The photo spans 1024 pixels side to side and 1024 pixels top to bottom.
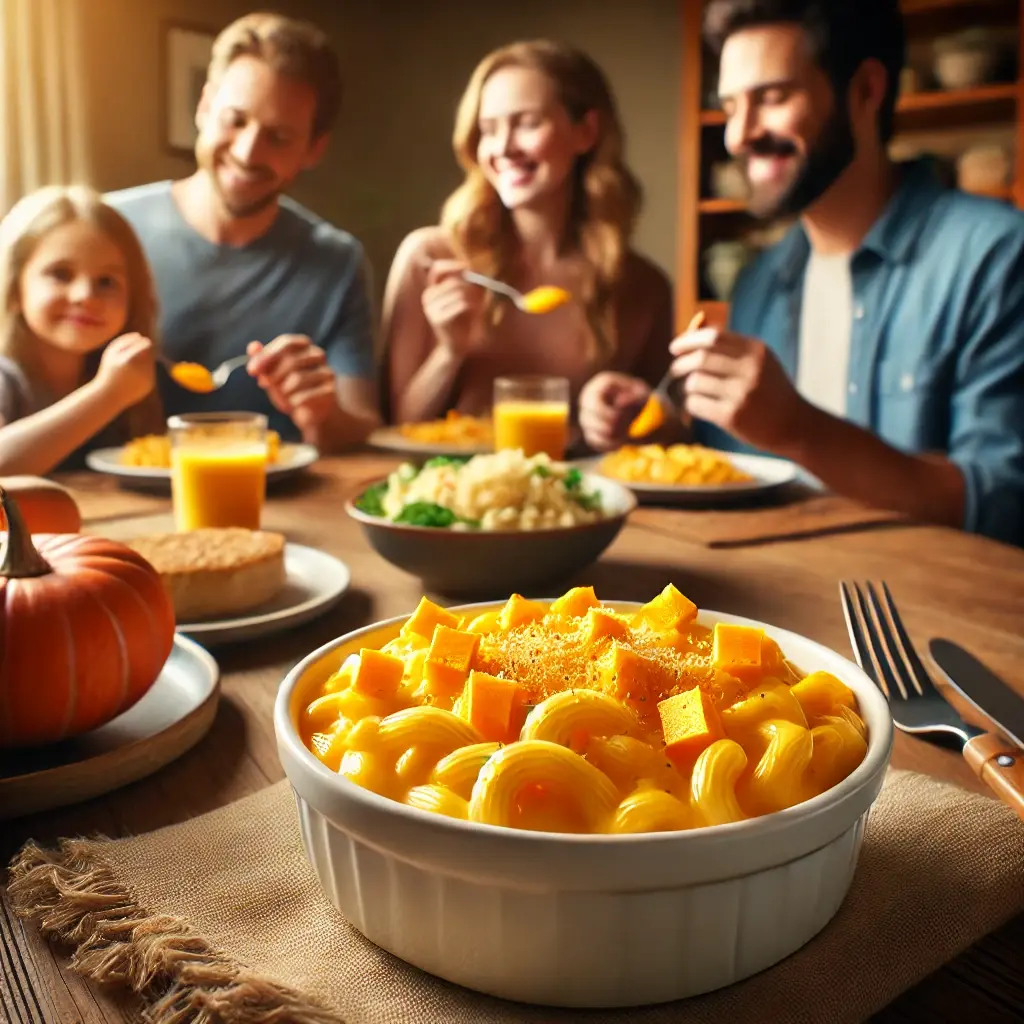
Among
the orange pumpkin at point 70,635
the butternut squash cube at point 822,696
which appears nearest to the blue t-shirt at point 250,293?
the orange pumpkin at point 70,635

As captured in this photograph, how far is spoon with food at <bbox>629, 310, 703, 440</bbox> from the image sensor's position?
2328 mm

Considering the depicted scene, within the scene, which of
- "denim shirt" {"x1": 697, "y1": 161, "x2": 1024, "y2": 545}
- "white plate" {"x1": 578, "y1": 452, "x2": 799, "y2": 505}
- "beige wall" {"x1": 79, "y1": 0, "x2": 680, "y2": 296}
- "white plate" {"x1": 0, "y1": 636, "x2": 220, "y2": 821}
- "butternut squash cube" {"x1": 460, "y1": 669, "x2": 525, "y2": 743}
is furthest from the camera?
"denim shirt" {"x1": 697, "y1": 161, "x2": 1024, "y2": 545}

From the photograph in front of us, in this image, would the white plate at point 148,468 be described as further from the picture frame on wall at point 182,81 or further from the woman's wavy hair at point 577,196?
the woman's wavy hair at point 577,196

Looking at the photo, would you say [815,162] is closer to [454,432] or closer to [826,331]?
[826,331]

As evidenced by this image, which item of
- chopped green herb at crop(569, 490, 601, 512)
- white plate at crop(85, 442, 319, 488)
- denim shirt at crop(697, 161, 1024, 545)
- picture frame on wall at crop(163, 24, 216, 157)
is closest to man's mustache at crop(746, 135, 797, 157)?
denim shirt at crop(697, 161, 1024, 545)

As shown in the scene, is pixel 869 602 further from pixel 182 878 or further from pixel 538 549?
pixel 182 878

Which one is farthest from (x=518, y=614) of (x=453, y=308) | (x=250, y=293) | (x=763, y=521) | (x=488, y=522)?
(x=453, y=308)

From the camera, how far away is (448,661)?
0.62 meters

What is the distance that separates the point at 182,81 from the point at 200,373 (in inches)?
25.4

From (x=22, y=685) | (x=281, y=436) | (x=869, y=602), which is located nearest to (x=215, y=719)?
(x=22, y=685)

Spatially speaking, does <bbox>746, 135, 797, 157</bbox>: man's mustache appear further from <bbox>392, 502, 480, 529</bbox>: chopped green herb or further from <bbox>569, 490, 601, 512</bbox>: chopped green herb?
<bbox>392, 502, 480, 529</bbox>: chopped green herb

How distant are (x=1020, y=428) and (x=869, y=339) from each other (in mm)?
523

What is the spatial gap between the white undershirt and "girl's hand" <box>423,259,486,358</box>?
41.7 inches

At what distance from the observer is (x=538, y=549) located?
1138mm
